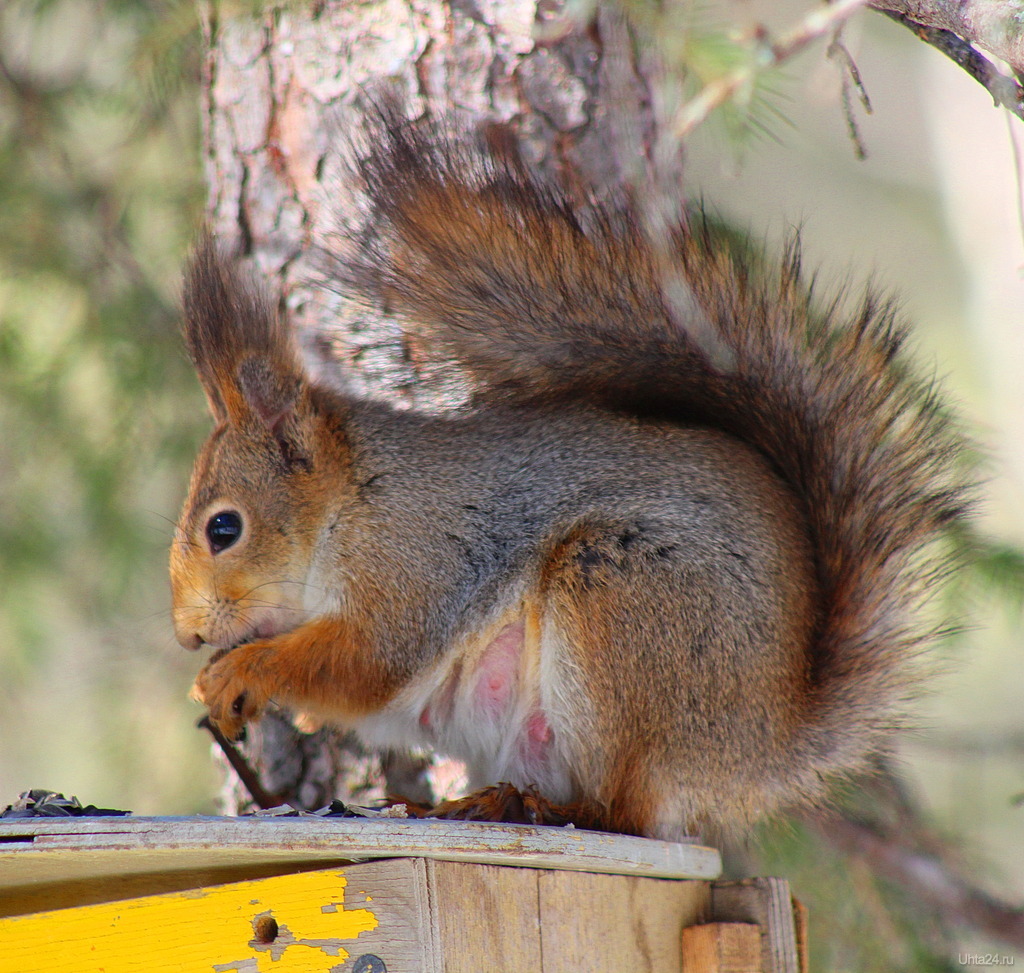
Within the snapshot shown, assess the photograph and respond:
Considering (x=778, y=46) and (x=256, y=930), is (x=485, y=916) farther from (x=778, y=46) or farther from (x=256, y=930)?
(x=778, y=46)

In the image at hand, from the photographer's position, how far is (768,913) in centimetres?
142

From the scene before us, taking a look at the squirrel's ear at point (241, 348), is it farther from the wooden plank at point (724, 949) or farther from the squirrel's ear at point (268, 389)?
the wooden plank at point (724, 949)

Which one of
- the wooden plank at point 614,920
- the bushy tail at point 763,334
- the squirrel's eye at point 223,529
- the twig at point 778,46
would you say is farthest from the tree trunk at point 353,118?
the twig at point 778,46

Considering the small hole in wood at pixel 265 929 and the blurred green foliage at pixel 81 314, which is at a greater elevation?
the blurred green foliage at pixel 81 314

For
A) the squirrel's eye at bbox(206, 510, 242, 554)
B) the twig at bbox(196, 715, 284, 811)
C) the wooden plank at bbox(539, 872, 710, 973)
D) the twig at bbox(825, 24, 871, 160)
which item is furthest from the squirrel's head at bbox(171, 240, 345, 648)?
the twig at bbox(825, 24, 871, 160)

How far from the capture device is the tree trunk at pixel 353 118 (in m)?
1.89

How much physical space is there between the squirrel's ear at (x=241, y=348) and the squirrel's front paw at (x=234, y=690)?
1.35 feet

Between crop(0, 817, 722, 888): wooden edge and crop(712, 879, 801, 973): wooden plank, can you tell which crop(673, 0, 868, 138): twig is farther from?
crop(712, 879, 801, 973): wooden plank

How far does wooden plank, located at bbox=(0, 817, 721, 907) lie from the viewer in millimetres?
1108

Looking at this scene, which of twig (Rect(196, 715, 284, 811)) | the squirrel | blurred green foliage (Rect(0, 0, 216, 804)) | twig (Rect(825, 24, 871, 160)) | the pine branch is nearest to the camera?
the pine branch

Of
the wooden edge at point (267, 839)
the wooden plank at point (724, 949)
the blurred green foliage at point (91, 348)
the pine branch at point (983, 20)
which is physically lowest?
the wooden plank at point (724, 949)

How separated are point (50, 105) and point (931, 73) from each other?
296cm

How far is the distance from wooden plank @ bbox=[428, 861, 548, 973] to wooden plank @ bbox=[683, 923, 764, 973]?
256mm

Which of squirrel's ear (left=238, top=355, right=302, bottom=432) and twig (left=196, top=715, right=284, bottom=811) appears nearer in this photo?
twig (left=196, top=715, right=284, bottom=811)
